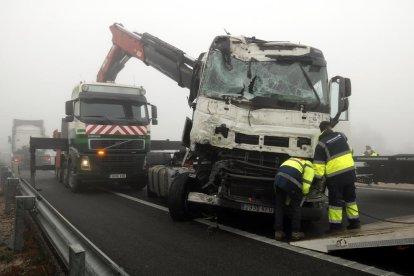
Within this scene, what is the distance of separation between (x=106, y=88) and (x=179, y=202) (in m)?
5.59

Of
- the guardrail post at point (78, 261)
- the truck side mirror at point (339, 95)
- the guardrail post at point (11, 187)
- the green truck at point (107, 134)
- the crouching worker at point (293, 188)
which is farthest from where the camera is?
the green truck at point (107, 134)

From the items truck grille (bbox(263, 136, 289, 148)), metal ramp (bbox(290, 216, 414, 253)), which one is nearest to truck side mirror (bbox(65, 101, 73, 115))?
truck grille (bbox(263, 136, 289, 148))

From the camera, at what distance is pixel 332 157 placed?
5.77 m

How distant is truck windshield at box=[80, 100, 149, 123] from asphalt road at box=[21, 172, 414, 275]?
3073 millimetres

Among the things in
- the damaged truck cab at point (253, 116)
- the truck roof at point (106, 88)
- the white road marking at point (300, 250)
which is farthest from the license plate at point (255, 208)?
the truck roof at point (106, 88)

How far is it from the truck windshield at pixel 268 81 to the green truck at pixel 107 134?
4.50 metres

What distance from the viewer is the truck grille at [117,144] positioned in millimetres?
10477

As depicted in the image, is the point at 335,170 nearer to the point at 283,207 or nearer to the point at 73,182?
the point at 283,207

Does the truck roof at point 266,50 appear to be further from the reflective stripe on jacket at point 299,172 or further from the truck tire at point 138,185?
the truck tire at point 138,185

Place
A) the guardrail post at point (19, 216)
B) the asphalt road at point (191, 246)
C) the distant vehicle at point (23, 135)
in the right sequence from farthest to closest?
the distant vehicle at point (23, 135)
the guardrail post at point (19, 216)
the asphalt road at point (191, 246)

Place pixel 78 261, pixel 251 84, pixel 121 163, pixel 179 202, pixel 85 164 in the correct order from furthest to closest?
pixel 121 163
pixel 85 164
pixel 251 84
pixel 179 202
pixel 78 261

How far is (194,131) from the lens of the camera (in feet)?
22.1

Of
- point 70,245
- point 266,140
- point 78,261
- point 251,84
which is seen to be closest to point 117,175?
point 251,84

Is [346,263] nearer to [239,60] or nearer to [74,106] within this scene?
[239,60]
